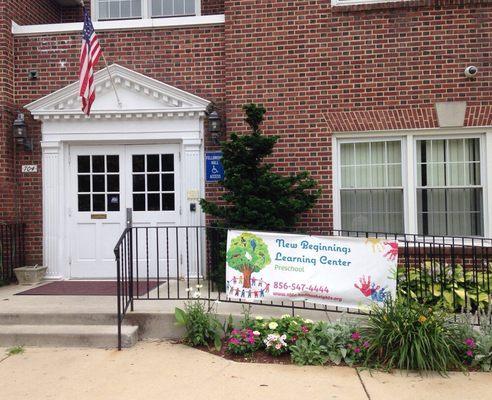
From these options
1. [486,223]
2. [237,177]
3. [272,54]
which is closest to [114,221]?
[237,177]

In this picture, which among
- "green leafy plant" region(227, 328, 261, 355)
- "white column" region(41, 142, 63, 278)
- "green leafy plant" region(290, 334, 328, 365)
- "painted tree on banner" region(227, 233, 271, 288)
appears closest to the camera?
"green leafy plant" region(290, 334, 328, 365)

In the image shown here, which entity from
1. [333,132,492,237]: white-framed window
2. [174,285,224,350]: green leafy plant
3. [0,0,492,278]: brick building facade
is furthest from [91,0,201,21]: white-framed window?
[174,285,224,350]: green leafy plant

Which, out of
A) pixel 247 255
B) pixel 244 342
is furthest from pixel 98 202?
pixel 244 342

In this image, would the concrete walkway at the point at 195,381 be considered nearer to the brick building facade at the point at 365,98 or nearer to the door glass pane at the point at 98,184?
the brick building facade at the point at 365,98

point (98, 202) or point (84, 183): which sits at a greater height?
point (84, 183)

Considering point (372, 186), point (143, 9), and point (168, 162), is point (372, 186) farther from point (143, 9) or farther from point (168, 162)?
point (143, 9)

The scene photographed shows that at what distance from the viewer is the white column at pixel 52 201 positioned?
25.5 ft

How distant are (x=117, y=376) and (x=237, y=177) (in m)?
3.06

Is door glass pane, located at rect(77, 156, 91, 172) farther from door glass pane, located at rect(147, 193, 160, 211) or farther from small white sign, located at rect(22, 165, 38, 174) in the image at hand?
door glass pane, located at rect(147, 193, 160, 211)

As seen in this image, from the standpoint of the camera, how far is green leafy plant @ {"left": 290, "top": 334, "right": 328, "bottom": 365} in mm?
4730

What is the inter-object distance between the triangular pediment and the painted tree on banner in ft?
9.21

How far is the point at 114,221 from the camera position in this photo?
783 centimetres

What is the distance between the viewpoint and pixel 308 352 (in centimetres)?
475

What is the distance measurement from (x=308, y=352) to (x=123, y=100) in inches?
196
